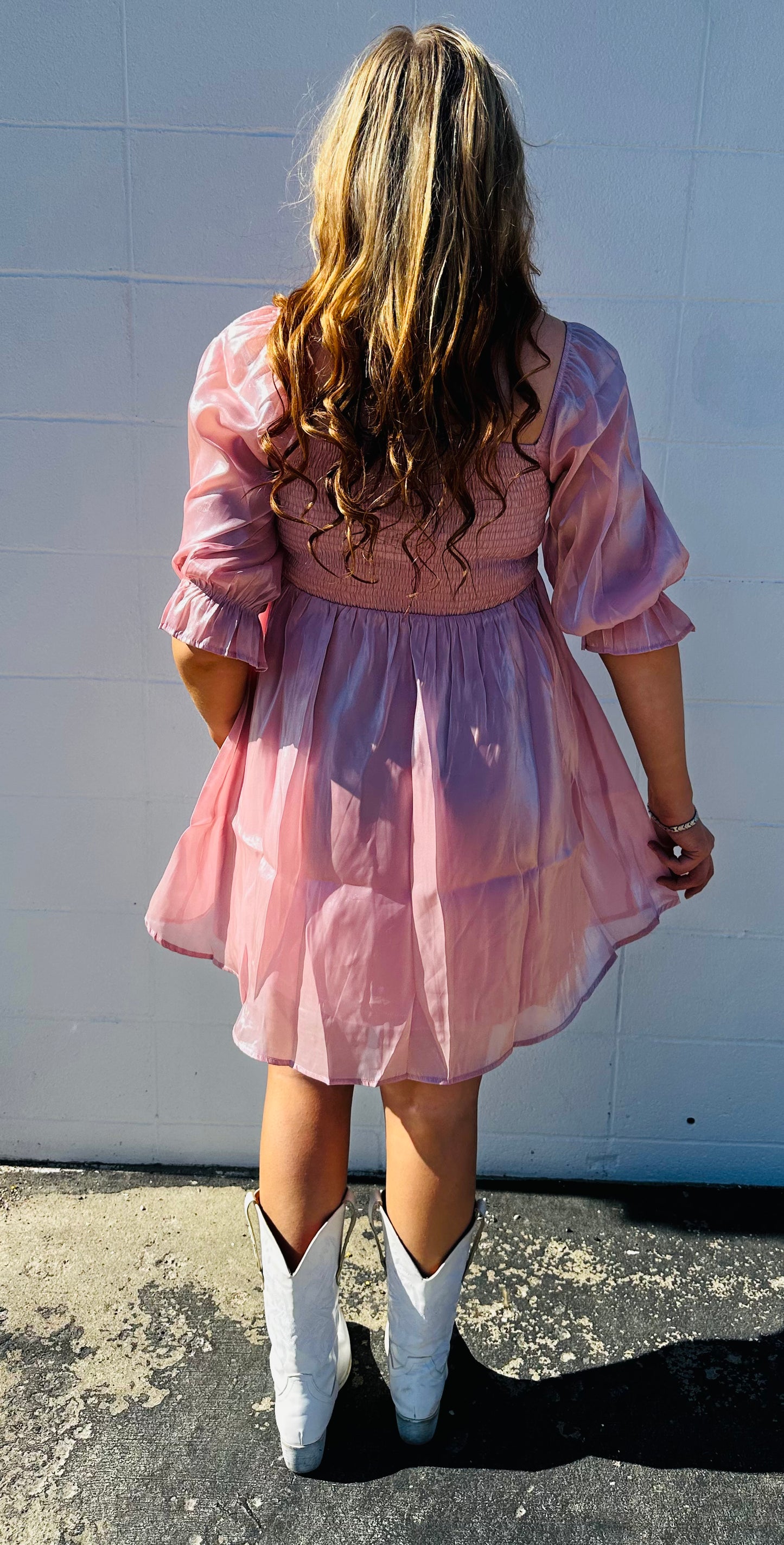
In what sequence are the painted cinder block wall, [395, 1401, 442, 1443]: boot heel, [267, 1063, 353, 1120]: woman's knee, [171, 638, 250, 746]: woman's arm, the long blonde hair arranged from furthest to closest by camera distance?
1. the painted cinder block wall
2. [395, 1401, 442, 1443]: boot heel
3. [267, 1063, 353, 1120]: woman's knee
4. [171, 638, 250, 746]: woman's arm
5. the long blonde hair

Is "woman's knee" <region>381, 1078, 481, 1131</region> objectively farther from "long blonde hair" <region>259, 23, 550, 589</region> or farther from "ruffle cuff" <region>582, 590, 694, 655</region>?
"long blonde hair" <region>259, 23, 550, 589</region>

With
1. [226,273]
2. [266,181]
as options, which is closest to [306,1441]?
[226,273]

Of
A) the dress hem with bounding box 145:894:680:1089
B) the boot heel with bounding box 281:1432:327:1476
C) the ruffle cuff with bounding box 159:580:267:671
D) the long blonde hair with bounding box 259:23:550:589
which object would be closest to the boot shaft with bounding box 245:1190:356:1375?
the boot heel with bounding box 281:1432:327:1476

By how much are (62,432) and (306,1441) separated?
158 centimetres

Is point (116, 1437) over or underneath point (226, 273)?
underneath

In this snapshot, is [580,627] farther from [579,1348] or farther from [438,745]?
[579,1348]

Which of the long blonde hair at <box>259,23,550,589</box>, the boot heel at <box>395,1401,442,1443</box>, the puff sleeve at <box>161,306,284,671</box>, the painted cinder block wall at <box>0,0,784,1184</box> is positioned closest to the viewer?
the long blonde hair at <box>259,23,550,589</box>

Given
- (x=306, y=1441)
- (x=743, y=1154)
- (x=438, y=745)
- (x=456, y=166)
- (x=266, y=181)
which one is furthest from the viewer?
(x=743, y=1154)

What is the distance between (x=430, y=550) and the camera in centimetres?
128

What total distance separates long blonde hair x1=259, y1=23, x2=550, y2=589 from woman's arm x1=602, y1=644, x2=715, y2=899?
1.14ft

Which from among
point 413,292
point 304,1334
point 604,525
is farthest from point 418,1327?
point 413,292

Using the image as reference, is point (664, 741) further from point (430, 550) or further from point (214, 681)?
point (214, 681)

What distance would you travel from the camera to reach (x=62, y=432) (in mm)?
1857

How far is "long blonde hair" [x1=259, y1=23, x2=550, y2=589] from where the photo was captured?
1129mm
